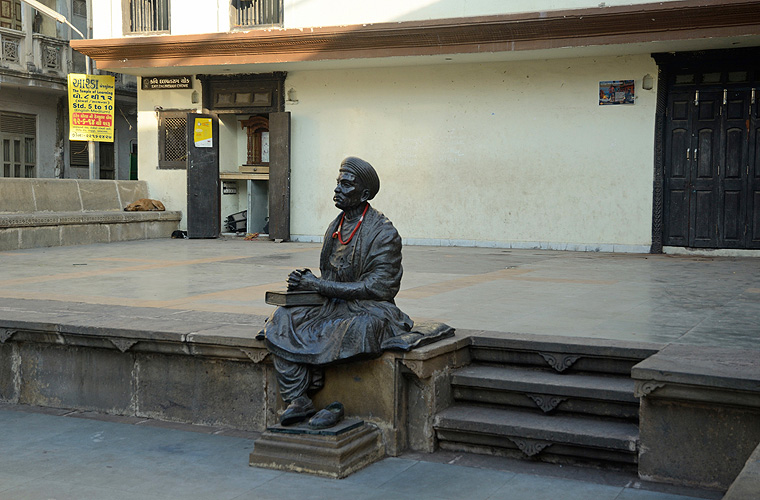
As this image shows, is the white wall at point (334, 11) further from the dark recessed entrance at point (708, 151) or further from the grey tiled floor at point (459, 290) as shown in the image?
the grey tiled floor at point (459, 290)

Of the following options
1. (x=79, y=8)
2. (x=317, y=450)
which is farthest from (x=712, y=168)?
(x=79, y=8)

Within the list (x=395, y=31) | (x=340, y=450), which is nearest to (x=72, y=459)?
(x=340, y=450)

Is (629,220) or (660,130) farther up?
(660,130)

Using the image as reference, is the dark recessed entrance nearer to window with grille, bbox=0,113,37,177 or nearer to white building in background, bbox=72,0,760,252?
white building in background, bbox=72,0,760,252

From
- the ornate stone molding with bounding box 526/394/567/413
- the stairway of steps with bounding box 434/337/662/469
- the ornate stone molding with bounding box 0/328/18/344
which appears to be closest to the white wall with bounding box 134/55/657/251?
the stairway of steps with bounding box 434/337/662/469

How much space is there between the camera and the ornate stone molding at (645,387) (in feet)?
12.9

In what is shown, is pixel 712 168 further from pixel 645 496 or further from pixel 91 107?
pixel 91 107

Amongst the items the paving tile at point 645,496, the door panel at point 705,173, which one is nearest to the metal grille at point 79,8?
the door panel at point 705,173

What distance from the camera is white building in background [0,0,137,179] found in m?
18.5

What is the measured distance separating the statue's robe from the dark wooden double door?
894cm

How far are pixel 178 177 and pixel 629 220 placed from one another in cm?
834

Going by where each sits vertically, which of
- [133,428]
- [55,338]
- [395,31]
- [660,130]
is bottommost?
[133,428]

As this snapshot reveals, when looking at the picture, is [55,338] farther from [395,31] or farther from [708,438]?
[395,31]

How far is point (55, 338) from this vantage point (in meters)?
5.35
